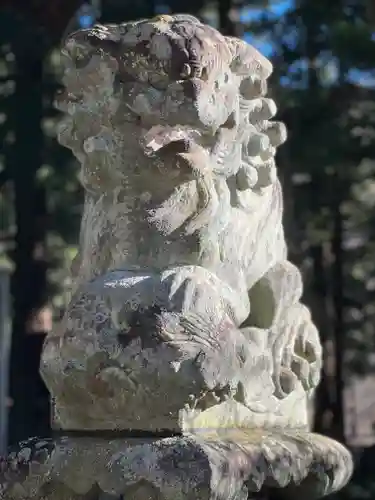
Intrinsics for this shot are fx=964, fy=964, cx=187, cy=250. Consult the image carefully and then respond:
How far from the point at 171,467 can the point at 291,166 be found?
180 inches

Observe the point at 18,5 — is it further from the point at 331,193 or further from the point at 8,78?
the point at 331,193

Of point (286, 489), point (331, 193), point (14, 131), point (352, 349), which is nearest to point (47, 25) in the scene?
point (14, 131)

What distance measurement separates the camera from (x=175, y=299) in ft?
6.70

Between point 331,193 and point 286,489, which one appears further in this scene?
point 331,193

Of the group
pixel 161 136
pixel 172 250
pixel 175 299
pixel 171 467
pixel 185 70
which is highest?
pixel 185 70

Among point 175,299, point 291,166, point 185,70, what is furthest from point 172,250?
point 291,166

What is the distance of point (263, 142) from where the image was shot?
2.46 m

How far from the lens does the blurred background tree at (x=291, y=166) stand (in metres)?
6.33

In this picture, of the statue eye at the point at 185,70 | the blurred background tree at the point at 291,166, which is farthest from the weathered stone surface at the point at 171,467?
the blurred background tree at the point at 291,166

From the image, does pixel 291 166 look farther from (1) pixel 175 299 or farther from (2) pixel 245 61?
(1) pixel 175 299

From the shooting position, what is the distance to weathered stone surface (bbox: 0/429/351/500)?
1915mm

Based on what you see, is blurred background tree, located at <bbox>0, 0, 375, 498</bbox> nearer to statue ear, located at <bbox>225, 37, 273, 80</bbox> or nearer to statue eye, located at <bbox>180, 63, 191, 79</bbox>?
statue ear, located at <bbox>225, 37, 273, 80</bbox>

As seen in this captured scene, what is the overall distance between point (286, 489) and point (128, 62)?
1086mm

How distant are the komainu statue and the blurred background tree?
3714mm
